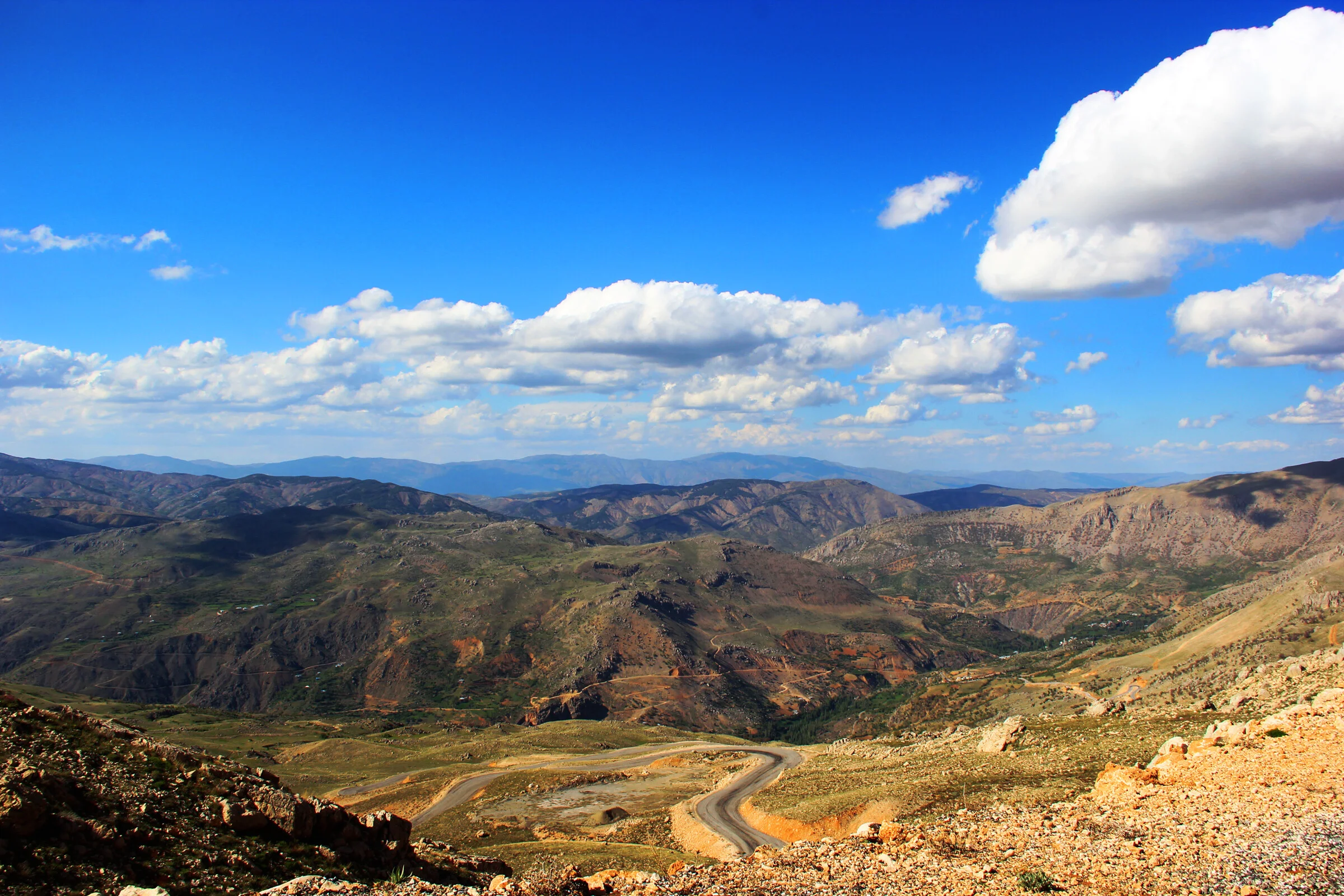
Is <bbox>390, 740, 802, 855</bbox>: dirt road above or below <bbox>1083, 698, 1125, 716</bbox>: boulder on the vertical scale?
below

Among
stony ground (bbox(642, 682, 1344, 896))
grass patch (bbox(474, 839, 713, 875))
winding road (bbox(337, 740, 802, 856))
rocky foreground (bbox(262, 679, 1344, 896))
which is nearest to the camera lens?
rocky foreground (bbox(262, 679, 1344, 896))

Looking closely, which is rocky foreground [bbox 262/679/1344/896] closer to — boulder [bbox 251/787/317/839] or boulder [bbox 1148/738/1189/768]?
boulder [bbox 1148/738/1189/768]

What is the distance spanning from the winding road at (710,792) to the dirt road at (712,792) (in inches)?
2.0

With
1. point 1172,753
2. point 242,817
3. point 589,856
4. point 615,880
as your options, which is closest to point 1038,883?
point 615,880

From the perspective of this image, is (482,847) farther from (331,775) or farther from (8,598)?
(8,598)

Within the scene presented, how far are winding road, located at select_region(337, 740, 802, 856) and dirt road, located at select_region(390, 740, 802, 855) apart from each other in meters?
0.05

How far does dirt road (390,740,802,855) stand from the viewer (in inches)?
1764

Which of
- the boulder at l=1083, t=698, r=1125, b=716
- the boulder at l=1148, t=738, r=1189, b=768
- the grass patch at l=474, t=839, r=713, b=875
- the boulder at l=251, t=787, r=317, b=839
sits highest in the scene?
the boulder at l=251, t=787, r=317, b=839

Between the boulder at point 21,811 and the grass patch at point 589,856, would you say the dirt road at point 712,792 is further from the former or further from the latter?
the boulder at point 21,811

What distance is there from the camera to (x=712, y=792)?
55.8 meters

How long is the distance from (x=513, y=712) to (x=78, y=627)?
123m

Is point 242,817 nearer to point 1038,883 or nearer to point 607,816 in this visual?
point 1038,883

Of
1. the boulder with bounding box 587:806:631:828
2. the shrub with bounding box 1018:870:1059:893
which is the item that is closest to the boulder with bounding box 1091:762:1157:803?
the shrub with bounding box 1018:870:1059:893

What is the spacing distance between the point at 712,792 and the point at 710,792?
273 millimetres
